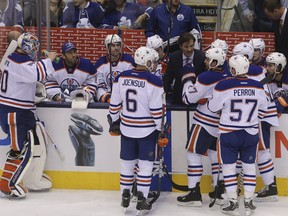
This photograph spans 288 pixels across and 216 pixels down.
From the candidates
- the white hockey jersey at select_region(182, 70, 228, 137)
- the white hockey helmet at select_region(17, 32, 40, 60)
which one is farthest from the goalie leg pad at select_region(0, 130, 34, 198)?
the white hockey jersey at select_region(182, 70, 228, 137)

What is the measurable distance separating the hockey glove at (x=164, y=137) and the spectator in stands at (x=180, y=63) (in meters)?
0.59

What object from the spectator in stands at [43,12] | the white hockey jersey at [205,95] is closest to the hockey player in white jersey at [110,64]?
the spectator in stands at [43,12]

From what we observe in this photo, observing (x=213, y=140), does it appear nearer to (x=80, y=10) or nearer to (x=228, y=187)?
(x=228, y=187)

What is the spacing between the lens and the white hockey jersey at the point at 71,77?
8.51 m

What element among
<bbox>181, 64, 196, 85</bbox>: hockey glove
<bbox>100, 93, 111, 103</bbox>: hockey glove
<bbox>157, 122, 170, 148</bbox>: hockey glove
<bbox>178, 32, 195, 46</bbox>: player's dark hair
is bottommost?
<bbox>157, 122, 170, 148</bbox>: hockey glove

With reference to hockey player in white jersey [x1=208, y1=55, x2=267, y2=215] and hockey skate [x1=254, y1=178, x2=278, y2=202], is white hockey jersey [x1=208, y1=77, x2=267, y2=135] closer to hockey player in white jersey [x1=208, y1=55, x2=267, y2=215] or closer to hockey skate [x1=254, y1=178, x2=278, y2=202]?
hockey player in white jersey [x1=208, y1=55, x2=267, y2=215]

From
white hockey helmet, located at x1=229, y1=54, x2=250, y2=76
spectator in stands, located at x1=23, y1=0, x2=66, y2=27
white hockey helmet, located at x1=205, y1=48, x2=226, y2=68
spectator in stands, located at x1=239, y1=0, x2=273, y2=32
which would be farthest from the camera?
spectator in stands, located at x1=239, y1=0, x2=273, y2=32

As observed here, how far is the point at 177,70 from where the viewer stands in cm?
812

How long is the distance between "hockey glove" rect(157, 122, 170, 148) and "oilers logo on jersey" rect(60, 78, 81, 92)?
1.29 m

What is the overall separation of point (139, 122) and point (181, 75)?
839 mm

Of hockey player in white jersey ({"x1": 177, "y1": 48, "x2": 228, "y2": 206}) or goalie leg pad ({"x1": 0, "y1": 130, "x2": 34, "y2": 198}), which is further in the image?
goalie leg pad ({"x1": 0, "y1": 130, "x2": 34, "y2": 198})

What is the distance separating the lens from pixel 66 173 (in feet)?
26.9

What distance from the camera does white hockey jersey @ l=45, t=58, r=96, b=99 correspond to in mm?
8508

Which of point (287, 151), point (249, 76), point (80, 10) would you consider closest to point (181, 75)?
point (249, 76)
